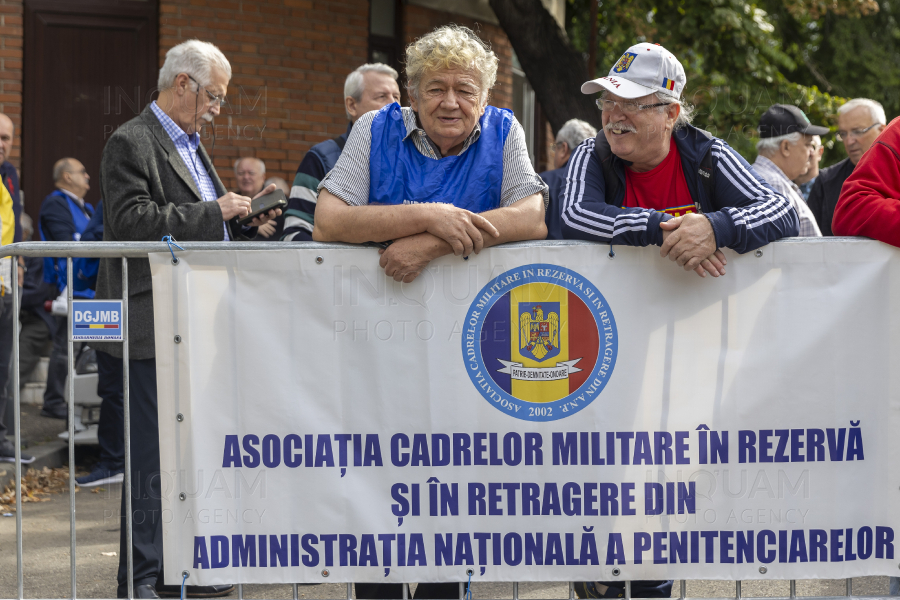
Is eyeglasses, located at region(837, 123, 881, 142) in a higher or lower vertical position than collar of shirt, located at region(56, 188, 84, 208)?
higher

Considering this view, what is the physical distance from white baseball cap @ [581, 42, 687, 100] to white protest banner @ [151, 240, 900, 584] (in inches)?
22.2

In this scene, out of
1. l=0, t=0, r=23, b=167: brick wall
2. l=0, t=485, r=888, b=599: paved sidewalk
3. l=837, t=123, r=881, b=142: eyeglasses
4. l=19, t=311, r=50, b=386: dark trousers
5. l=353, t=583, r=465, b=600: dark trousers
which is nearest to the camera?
l=353, t=583, r=465, b=600: dark trousers

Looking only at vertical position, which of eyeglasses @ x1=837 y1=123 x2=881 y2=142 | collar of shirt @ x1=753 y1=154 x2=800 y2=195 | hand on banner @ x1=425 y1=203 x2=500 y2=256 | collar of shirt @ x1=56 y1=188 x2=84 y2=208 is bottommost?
hand on banner @ x1=425 y1=203 x2=500 y2=256

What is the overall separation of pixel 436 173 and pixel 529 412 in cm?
91

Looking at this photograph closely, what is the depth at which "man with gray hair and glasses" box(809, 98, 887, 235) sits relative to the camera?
570 centimetres

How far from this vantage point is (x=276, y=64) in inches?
364

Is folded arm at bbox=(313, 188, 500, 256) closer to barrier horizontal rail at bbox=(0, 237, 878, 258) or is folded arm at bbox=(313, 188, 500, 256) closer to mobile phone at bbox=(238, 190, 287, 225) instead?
barrier horizontal rail at bbox=(0, 237, 878, 258)

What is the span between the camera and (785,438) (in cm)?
309

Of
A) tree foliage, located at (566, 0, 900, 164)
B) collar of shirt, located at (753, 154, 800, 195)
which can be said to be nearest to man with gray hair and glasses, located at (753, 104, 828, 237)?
collar of shirt, located at (753, 154, 800, 195)

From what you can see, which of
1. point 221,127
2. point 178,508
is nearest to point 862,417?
point 178,508

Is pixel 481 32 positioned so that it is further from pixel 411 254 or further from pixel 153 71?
pixel 411 254

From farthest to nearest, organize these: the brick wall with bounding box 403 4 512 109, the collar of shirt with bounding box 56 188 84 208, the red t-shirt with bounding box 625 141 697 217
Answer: the brick wall with bounding box 403 4 512 109
the collar of shirt with bounding box 56 188 84 208
the red t-shirt with bounding box 625 141 697 217

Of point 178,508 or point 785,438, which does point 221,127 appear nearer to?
point 178,508

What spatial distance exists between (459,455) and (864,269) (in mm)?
1575
